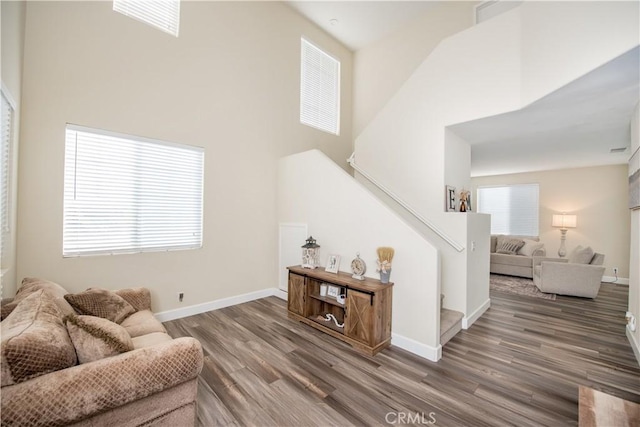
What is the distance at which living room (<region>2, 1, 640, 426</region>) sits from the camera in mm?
2678

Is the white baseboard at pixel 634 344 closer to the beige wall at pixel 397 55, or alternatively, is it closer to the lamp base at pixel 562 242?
the lamp base at pixel 562 242

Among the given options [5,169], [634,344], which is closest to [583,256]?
[634,344]

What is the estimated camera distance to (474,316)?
3.70 metres

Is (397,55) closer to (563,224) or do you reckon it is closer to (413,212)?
(413,212)

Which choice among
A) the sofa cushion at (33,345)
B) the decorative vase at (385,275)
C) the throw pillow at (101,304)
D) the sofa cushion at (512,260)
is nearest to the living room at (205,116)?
the decorative vase at (385,275)

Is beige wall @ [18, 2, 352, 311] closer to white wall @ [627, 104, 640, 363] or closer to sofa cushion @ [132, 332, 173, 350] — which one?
sofa cushion @ [132, 332, 173, 350]

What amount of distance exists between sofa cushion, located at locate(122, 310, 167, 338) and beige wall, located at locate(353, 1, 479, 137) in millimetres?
5439

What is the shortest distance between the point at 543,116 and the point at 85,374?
4.79m

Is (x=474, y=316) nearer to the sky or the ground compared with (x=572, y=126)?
nearer to the ground

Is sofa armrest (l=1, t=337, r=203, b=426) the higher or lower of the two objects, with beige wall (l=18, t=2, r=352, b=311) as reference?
lower

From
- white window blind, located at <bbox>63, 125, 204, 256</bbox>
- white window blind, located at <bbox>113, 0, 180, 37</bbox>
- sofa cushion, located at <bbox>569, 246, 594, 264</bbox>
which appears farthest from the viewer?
sofa cushion, located at <bbox>569, 246, 594, 264</bbox>

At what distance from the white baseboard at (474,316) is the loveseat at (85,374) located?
10.7 ft

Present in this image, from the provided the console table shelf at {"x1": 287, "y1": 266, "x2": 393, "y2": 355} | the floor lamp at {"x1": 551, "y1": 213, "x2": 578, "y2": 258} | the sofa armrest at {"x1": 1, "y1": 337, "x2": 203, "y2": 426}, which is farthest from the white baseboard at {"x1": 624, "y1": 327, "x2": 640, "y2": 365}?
the floor lamp at {"x1": 551, "y1": 213, "x2": 578, "y2": 258}

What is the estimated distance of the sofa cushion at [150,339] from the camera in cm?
200
